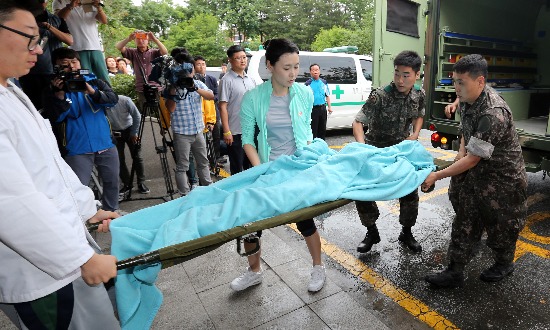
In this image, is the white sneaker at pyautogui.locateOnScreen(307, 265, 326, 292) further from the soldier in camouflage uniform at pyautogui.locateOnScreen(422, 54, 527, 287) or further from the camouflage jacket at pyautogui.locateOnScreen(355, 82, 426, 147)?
the camouflage jacket at pyautogui.locateOnScreen(355, 82, 426, 147)

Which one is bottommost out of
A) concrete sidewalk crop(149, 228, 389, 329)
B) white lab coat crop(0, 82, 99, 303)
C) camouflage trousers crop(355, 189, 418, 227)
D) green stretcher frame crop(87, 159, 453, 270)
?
concrete sidewalk crop(149, 228, 389, 329)

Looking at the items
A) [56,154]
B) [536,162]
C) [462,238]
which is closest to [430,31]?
[536,162]

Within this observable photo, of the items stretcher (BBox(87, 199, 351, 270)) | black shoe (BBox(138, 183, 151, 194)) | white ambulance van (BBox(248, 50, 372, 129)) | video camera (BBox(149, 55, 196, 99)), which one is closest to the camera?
stretcher (BBox(87, 199, 351, 270))

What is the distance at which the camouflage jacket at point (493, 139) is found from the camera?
239 centimetres

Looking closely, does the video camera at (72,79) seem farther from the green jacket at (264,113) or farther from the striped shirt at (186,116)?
the green jacket at (264,113)

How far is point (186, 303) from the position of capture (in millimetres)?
2670

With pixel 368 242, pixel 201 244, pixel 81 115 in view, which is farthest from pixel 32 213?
pixel 368 242

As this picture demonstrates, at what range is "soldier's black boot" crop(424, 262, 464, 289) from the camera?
108 inches

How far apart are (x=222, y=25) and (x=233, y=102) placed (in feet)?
89.7

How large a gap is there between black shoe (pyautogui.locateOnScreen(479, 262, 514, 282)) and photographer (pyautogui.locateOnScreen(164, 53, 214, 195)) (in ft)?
11.0

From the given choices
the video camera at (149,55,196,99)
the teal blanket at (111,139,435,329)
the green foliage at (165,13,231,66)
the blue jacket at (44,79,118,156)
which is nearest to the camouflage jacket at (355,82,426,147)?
the teal blanket at (111,139,435,329)

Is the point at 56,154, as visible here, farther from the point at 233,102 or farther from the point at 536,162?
the point at 536,162

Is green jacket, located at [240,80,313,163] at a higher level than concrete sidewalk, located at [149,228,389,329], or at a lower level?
higher

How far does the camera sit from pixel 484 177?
2.64m
